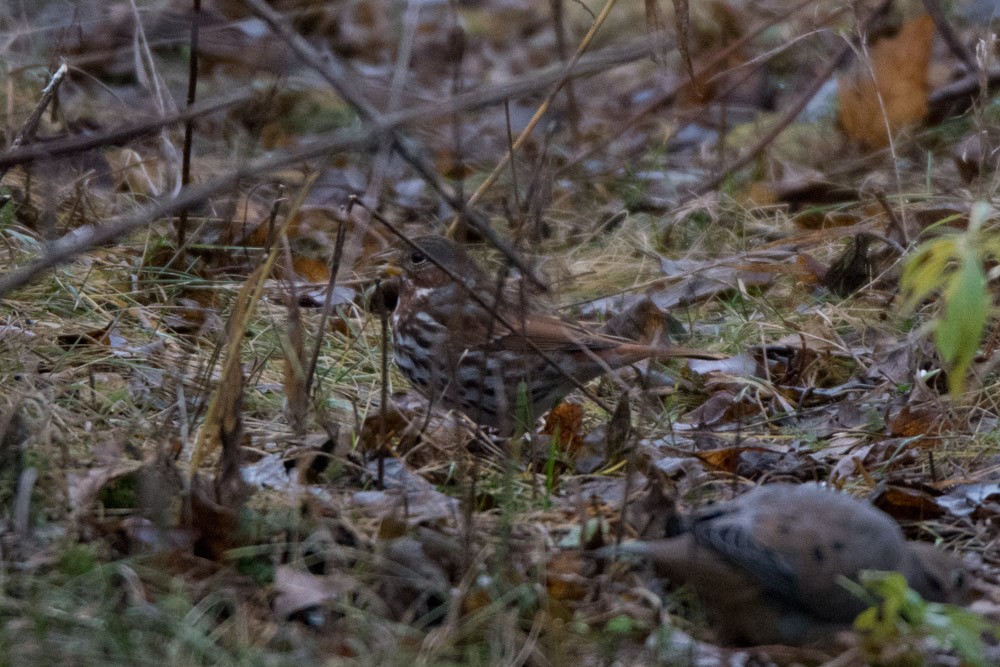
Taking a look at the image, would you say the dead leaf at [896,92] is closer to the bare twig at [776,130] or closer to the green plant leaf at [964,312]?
the bare twig at [776,130]

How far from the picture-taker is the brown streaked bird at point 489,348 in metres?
4.40

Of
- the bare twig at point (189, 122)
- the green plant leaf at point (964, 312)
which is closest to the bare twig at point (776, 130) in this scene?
the bare twig at point (189, 122)

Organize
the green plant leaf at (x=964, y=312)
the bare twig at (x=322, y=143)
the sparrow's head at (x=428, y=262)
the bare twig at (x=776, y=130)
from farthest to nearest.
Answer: the bare twig at (x=776, y=130)
the sparrow's head at (x=428, y=262)
the bare twig at (x=322, y=143)
the green plant leaf at (x=964, y=312)

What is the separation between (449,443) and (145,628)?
148 cm

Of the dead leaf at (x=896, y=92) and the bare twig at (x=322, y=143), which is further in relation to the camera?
the dead leaf at (x=896, y=92)

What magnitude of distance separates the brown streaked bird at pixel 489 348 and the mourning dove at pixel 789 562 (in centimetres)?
153

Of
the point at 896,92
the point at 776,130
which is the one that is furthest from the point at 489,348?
the point at 896,92

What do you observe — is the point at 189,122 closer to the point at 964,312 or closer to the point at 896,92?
the point at 964,312

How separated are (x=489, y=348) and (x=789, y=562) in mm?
1917

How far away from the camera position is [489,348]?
14.2ft

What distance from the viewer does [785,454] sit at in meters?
3.91

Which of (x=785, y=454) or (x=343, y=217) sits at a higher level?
(x=343, y=217)

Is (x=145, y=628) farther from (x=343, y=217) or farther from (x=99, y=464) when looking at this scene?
(x=343, y=217)

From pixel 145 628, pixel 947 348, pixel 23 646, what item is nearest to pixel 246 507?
pixel 145 628
